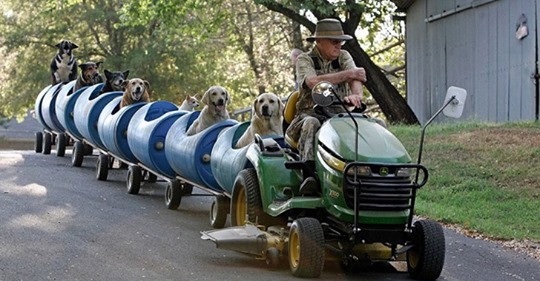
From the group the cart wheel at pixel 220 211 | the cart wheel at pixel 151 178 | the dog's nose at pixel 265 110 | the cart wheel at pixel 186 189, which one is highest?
the dog's nose at pixel 265 110

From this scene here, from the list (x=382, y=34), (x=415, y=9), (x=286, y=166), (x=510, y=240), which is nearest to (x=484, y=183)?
(x=510, y=240)

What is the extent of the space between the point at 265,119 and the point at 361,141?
3679 millimetres

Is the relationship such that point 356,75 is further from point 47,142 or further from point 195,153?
point 47,142

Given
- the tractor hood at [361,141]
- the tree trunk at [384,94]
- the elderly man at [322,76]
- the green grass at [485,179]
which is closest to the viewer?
the tractor hood at [361,141]

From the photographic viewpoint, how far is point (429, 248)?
32.2ft

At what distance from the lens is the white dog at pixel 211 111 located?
14.9 metres

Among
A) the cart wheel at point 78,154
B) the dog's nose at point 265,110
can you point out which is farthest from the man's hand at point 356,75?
the cart wheel at point 78,154

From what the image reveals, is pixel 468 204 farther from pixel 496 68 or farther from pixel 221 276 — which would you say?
pixel 496 68

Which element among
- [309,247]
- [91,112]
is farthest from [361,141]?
[91,112]

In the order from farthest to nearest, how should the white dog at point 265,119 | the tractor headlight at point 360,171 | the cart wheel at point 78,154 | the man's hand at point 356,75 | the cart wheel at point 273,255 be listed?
the cart wheel at point 78,154, the white dog at point 265,119, the man's hand at point 356,75, the cart wheel at point 273,255, the tractor headlight at point 360,171

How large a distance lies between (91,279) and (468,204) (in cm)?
678

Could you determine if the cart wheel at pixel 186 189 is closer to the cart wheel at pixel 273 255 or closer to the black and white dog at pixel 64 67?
the cart wheel at pixel 273 255

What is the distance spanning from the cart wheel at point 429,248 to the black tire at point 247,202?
1786mm

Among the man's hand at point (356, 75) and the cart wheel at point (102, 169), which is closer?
the man's hand at point (356, 75)
